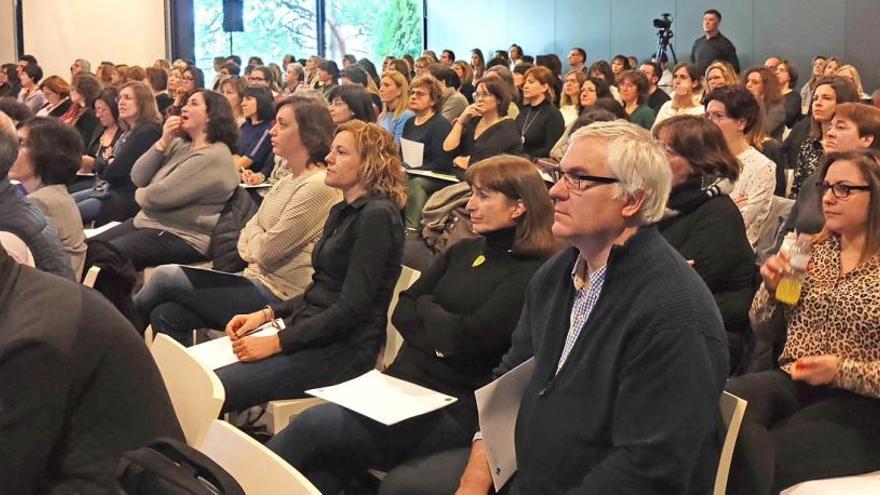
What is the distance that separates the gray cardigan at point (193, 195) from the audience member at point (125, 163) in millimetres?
1079

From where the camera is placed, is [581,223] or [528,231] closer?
[581,223]

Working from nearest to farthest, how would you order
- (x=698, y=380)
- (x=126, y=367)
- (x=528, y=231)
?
(x=126, y=367) → (x=698, y=380) → (x=528, y=231)

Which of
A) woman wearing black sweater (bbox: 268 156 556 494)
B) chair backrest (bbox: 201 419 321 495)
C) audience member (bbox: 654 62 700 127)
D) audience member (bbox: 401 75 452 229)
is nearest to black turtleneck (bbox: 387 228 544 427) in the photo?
woman wearing black sweater (bbox: 268 156 556 494)

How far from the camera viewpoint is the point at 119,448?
5.73ft

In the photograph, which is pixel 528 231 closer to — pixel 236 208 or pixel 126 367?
pixel 126 367

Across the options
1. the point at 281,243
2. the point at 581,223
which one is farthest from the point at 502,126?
the point at 581,223

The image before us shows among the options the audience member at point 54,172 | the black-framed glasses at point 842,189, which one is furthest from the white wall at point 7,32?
the black-framed glasses at point 842,189

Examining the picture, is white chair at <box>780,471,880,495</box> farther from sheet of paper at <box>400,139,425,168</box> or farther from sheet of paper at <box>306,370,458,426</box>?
sheet of paper at <box>400,139,425,168</box>

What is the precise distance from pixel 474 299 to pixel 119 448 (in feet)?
4.36

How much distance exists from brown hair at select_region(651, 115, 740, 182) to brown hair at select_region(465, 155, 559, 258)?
64 cm

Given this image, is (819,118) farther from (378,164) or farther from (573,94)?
(573,94)

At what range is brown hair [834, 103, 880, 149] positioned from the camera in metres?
4.06

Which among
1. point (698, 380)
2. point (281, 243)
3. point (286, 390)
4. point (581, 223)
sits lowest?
point (286, 390)

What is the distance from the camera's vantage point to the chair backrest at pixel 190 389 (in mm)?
2031
